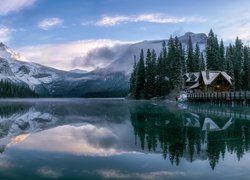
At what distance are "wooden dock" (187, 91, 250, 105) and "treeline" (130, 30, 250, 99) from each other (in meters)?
30.7

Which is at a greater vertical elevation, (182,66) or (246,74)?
(182,66)

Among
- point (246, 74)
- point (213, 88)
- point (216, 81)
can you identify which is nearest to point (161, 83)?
point (213, 88)

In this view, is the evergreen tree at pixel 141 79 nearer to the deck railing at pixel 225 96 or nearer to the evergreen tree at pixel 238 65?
the evergreen tree at pixel 238 65

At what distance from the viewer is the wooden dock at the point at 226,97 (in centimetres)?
5738

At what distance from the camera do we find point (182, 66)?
135 metres

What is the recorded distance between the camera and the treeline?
11844 cm

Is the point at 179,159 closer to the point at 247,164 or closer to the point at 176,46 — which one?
the point at 247,164

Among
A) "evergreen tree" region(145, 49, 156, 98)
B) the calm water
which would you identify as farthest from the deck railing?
"evergreen tree" region(145, 49, 156, 98)

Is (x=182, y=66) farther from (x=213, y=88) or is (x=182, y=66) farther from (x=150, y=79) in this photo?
(x=213, y=88)

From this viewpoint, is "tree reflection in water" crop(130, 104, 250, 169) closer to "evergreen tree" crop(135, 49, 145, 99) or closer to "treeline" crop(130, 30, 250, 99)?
"treeline" crop(130, 30, 250, 99)

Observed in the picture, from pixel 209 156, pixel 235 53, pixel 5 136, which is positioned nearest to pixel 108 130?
pixel 5 136

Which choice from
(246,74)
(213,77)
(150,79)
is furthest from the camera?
(150,79)

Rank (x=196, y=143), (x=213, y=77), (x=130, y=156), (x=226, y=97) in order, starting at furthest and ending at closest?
(x=213, y=77) → (x=226, y=97) → (x=196, y=143) → (x=130, y=156)

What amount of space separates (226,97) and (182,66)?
70.0m
